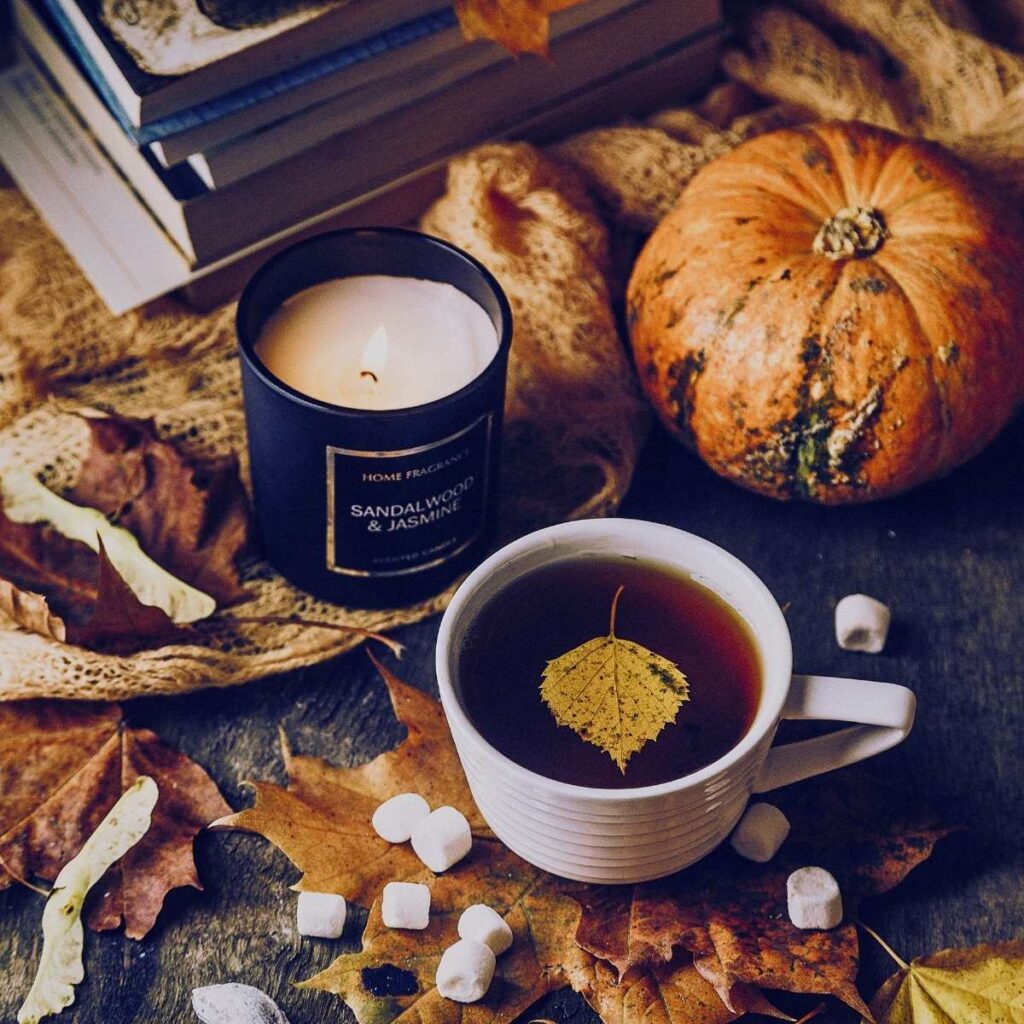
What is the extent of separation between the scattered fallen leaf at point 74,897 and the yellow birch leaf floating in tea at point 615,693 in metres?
0.31

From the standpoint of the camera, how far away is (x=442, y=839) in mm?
931

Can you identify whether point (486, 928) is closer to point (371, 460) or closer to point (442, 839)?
point (442, 839)

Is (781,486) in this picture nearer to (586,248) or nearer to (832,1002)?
(586,248)

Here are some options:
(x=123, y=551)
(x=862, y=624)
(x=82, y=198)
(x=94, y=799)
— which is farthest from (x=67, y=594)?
(x=862, y=624)

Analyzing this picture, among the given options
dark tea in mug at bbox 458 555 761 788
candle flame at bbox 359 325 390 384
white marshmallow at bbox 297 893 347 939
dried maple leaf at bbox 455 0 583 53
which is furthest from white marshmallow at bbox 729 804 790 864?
dried maple leaf at bbox 455 0 583 53

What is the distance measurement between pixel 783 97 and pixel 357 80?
457 mm

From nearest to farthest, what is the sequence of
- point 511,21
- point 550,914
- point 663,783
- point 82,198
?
point 663,783 → point 550,914 → point 511,21 → point 82,198

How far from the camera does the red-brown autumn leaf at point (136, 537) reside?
1.03 metres

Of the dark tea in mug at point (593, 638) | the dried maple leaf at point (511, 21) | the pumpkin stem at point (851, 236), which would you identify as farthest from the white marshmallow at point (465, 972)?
the dried maple leaf at point (511, 21)

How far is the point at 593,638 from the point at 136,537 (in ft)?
1.34

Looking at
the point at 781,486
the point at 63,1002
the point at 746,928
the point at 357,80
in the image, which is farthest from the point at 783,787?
the point at 357,80

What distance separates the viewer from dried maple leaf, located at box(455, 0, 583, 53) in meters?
1.15

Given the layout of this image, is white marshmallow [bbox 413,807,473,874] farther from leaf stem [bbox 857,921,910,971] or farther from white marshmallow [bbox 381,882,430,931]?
leaf stem [bbox 857,921,910,971]

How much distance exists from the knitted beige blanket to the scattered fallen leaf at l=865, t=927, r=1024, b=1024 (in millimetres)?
440
